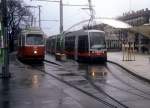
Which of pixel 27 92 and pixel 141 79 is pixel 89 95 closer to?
pixel 27 92

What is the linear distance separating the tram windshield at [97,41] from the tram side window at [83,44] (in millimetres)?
514

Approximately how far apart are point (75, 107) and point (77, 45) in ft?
94.6

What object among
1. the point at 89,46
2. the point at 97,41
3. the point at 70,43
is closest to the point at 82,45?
the point at 89,46

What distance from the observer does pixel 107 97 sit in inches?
685

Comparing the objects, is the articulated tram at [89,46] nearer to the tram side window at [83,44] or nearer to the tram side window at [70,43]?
the tram side window at [83,44]

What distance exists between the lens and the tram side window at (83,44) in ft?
135

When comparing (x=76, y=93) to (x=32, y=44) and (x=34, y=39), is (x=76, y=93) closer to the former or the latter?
(x=32, y=44)

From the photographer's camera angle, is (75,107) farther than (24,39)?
No

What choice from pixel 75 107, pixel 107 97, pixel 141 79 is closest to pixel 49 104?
pixel 75 107

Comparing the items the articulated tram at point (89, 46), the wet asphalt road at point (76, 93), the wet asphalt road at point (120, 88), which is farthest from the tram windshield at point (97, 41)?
the wet asphalt road at point (76, 93)

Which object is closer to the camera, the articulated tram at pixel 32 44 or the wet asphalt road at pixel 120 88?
the wet asphalt road at pixel 120 88

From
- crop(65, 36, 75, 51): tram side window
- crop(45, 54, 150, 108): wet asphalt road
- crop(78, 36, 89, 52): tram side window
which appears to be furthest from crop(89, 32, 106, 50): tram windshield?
Result: crop(45, 54, 150, 108): wet asphalt road

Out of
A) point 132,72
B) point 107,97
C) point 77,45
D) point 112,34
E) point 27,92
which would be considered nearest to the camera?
point 107,97

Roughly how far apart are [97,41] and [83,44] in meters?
1.50
